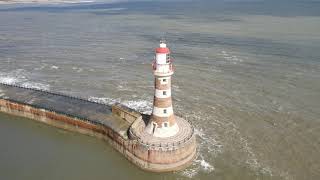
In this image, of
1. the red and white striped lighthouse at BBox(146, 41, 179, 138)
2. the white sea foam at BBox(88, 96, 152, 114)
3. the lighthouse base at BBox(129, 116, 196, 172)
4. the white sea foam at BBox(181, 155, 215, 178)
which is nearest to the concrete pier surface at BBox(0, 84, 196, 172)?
the lighthouse base at BBox(129, 116, 196, 172)

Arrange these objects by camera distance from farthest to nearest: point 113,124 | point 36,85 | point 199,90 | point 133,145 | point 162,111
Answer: point 36,85, point 199,90, point 113,124, point 133,145, point 162,111

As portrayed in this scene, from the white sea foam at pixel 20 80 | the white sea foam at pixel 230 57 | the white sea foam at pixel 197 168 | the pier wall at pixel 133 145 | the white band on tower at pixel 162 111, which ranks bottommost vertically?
the white sea foam at pixel 197 168

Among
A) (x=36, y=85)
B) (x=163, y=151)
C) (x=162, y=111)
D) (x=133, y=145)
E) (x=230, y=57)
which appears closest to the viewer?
(x=163, y=151)

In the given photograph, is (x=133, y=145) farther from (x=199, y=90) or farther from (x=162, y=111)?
(x=199, y=90)

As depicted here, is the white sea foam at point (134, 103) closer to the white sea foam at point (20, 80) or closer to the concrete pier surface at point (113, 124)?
the concrete pier surface at point (113, 124)

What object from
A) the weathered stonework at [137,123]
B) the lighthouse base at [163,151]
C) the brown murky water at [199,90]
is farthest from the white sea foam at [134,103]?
the lighthouse base at [163,151]

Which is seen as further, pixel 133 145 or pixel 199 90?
pixel 199 90

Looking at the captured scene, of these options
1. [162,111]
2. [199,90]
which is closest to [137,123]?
[162,111]

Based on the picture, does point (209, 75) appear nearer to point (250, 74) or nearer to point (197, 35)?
point (250, 74)
